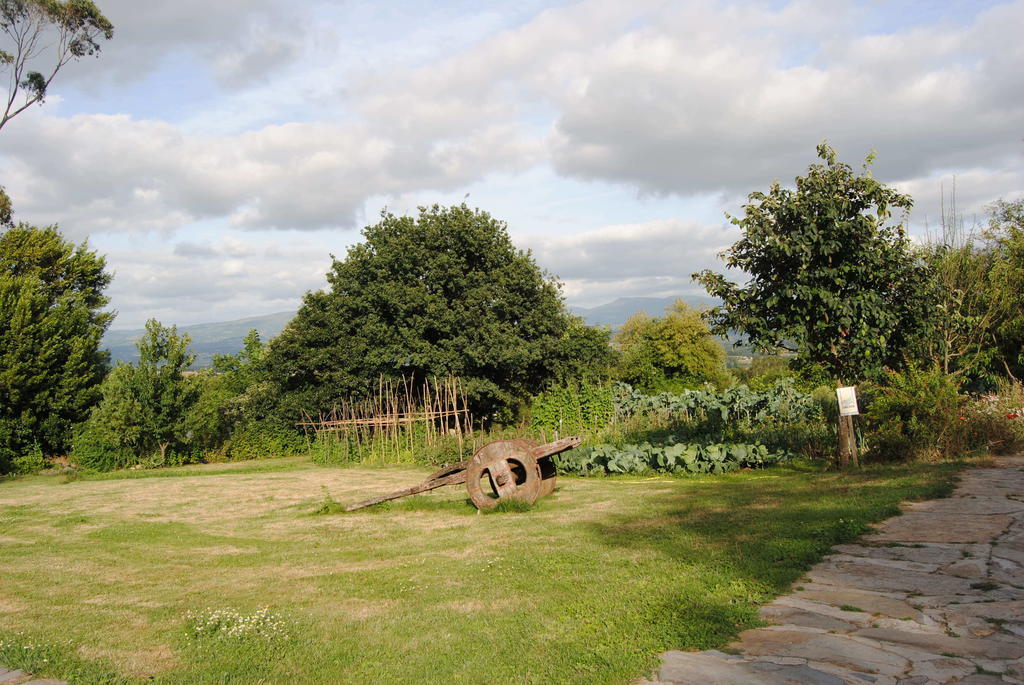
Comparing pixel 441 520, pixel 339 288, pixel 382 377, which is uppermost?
pixel 339 288

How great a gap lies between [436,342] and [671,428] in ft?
26.2

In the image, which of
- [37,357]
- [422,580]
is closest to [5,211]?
[37,357]

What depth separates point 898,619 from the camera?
4230 mm

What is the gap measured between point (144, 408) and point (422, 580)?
1600 cm

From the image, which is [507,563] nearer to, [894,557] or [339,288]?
[894,557]

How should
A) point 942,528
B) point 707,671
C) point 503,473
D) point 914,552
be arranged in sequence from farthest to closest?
point 503,473 < point 942,528 < point 914,552 < point 707,671

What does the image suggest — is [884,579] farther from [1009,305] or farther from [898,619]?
[1009,305]

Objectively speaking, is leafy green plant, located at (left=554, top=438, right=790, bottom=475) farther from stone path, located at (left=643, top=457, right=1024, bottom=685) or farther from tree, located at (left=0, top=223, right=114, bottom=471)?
tree, located at (left=0, top=223, right=114, bottom=471)

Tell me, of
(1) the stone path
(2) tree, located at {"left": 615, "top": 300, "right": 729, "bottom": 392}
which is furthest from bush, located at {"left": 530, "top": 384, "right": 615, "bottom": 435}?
(2) tree, located at {"left": 615, "top": 300, "right": 729, "bottom": 392}

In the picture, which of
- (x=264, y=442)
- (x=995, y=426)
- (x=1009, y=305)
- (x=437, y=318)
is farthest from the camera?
(x=264, y=442)

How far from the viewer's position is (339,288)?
2238 cm

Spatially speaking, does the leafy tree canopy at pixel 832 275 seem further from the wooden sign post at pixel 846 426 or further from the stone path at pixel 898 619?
the stone path at pixel 898 619

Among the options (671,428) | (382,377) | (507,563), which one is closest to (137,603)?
(507,563)

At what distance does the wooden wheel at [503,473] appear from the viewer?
9.45 meters
